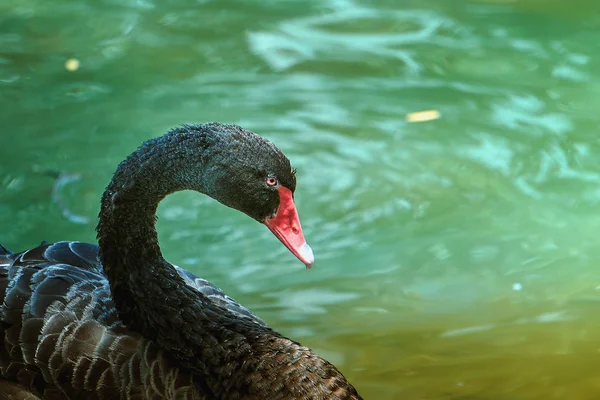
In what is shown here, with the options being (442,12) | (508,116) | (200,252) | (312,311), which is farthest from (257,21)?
(312,311)

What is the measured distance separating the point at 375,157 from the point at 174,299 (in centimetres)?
212

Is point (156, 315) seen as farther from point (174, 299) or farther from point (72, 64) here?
point (72, 64)

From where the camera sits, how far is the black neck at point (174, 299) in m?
2.80

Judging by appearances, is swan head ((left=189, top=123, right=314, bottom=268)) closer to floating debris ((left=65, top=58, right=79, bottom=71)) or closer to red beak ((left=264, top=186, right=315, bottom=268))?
red beak ((left=264, top=186, right=315, bottom=268))

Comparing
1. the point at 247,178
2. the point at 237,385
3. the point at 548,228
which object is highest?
the point at 247,178

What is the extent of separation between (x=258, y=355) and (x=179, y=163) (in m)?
0.61

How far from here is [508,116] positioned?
5273mm

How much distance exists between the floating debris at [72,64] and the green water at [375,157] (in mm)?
35

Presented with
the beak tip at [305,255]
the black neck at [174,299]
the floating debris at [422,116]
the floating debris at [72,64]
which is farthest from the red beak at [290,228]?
the floating debris at [72,64]

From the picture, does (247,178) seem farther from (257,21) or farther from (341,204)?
(257,21)

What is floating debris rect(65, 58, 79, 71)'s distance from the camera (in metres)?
5.72

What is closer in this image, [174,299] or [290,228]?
[290,228]

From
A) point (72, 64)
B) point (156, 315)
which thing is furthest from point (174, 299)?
point (72, 64)

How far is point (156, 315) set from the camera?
2.98 m
